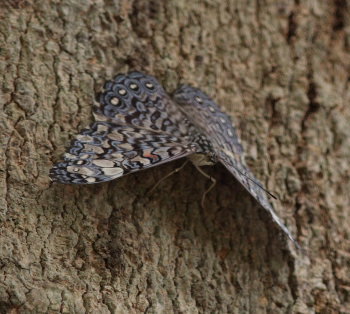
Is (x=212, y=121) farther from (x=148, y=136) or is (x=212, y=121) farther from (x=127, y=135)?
(x=127, y=135)

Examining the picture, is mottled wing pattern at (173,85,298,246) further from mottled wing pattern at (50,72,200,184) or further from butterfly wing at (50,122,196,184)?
butterfly wing at (50,122,196,184)

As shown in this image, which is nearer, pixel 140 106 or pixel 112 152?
pixel 112 152

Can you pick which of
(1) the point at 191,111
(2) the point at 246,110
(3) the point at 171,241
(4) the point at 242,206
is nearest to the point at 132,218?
(3) the point at 171,241

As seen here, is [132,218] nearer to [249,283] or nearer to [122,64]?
[249,283]

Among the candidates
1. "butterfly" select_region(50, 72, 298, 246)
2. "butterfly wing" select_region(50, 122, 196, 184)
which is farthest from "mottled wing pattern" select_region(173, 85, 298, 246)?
"butterfly wing" select_region(50, 122, 196, 184)

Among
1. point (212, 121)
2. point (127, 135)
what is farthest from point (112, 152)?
point (212, 121)

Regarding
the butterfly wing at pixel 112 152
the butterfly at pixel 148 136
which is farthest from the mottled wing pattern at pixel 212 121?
the butterfly wing at pixel 112 152
